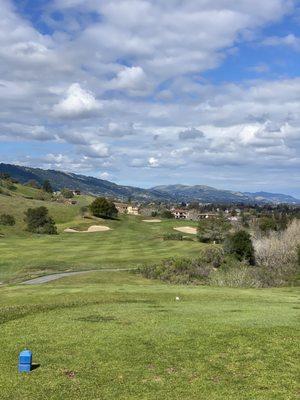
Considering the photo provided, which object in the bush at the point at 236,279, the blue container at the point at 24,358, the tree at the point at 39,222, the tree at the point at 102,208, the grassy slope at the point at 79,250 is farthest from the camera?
the tree at the point at 102,208

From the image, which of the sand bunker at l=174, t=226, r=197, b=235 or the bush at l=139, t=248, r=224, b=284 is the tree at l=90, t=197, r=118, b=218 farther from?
the bush at l=139, t=248, r=224, b=284

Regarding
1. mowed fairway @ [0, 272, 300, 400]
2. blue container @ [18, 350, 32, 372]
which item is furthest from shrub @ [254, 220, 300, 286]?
blue container @ [18, 350, 32, 372]

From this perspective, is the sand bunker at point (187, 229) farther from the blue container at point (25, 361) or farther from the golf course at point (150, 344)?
the blue container at point (25, 361)

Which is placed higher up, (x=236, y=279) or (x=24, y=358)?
(x=24, y=358)

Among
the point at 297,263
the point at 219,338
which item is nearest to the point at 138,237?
the point at 297,263

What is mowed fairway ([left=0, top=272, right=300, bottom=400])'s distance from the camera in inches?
478

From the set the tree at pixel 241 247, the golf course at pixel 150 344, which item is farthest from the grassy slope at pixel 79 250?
the golf course at pixel 150 344

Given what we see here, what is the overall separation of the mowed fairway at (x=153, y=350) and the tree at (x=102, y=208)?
118 meters

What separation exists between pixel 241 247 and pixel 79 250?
25.9m

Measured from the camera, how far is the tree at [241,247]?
7294 cm

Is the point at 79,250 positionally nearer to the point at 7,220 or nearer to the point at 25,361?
the point at 7,220

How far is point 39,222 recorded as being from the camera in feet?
378

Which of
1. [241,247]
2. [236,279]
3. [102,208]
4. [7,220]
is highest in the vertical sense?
[102,208]

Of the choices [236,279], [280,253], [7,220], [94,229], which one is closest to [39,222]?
[7,220]
